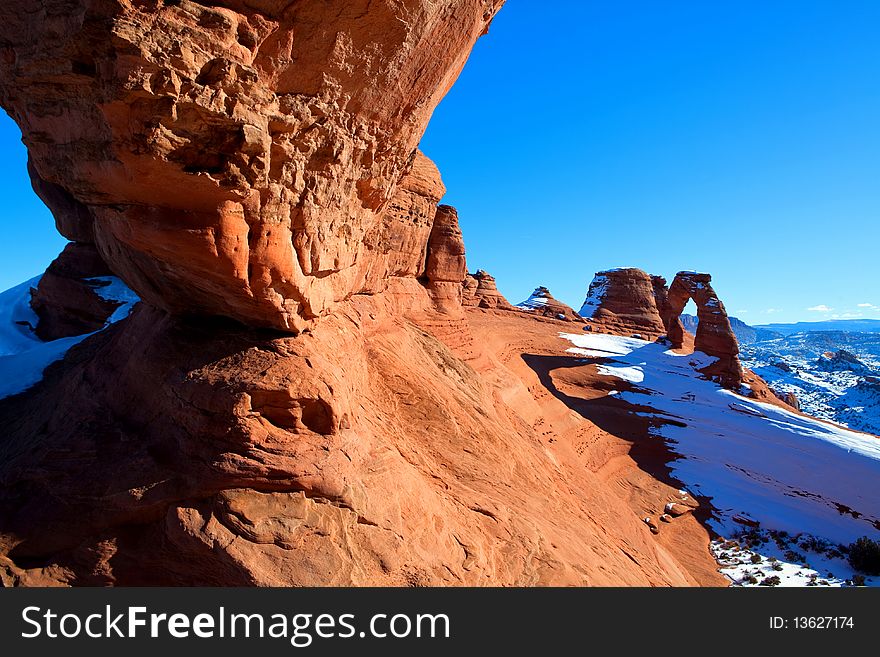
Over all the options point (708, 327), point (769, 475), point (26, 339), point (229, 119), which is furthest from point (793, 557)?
point (26, 339)

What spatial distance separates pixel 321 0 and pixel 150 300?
16.3 feet

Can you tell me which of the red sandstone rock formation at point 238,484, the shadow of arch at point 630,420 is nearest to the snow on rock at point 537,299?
the shadow of arch at point 630,420

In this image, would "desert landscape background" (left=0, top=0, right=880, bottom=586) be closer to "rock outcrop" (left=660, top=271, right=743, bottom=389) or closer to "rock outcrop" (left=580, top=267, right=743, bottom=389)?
"rock outcrop" (left=660, top=271, right=743, bottom=389)

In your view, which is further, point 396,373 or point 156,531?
point 396,373

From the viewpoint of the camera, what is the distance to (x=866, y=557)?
1316 centimetres

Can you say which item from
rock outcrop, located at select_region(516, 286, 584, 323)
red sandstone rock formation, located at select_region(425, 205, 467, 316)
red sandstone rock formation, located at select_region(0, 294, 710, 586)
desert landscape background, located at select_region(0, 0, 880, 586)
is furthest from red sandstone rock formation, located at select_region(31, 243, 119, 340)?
rock outcrop, located at select_region(516, 286, 584, 323)

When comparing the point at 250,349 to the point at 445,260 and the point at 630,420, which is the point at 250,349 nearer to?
the point at 445,260

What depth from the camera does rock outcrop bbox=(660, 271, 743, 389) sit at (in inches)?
1164

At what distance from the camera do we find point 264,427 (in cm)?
523

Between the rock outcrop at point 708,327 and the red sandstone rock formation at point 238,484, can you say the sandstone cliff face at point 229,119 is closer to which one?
the red sandstone rock formation at point 238,484
